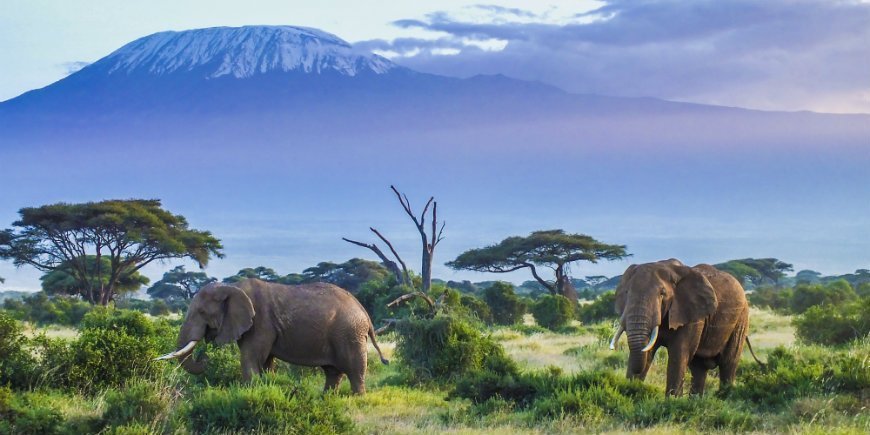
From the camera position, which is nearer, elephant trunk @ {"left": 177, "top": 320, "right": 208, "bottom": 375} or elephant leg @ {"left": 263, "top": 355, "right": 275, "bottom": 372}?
elephant trunk @ {"left": 177, "top": 320, "right": 208, "bottom": 375}

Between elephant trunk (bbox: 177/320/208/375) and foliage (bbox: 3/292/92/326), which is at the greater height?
elephant trunk (bbox: 177/320/208/375)

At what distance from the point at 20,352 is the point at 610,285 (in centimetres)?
7843

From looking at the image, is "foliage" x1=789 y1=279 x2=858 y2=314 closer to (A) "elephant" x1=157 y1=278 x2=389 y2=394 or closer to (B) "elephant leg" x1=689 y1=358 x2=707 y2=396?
(B) "elephant leg" x1=689 y1=358 x2=707 y2=396

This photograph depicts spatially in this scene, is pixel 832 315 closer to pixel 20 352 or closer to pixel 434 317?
pixel 434 317

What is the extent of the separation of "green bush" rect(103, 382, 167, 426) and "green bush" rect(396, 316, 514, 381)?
775cm

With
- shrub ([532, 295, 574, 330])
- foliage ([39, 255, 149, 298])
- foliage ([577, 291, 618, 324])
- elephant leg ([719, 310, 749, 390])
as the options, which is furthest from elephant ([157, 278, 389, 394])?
foliage ([39, 255, 149, 298])

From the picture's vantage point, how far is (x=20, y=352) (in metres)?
15.2

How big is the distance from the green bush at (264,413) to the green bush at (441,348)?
720 cm

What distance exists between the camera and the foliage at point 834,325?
25.0 metres

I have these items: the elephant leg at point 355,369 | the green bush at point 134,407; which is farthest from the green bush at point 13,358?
the elephant leg at point 355,369

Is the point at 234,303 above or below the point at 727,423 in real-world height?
above

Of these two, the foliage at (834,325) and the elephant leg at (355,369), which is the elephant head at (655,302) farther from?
the foliage at (834,325)

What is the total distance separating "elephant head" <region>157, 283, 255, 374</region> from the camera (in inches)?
603

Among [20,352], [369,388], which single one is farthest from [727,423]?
[20,352]
